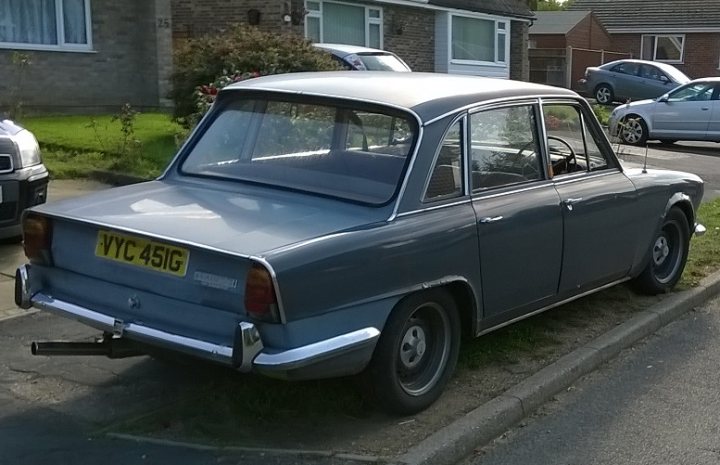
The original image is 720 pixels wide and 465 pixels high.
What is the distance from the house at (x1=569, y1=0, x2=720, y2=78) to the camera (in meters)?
40.8

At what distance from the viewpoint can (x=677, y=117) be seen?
19219 mm

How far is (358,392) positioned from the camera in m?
4.57

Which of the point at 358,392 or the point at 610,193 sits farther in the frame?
the point at 610,193

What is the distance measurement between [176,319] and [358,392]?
39.8 inches

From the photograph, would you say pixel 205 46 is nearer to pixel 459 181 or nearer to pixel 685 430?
pixel 459 181

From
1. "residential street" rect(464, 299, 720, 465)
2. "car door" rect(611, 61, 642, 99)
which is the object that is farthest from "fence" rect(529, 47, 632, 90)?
"residential street" rect(464, 299, 720, 465)

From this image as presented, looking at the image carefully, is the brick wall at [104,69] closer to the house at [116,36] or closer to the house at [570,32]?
the house at [116,36]

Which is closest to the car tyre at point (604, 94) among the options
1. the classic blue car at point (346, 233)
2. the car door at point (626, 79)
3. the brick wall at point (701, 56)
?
the car door at point (626, 79)

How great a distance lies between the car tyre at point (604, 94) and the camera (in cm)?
3125

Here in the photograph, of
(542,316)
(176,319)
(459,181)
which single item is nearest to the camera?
(176,319)

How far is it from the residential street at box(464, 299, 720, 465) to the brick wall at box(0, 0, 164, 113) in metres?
13.9

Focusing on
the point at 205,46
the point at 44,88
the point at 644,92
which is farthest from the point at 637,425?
the point at 644,92

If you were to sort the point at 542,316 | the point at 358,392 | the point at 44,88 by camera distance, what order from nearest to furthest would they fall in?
the point at 358,392
the point at 542,316
the point at 44,88

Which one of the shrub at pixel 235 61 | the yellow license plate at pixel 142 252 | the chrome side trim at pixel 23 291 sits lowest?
the chrome side trim at pixel 23 291
